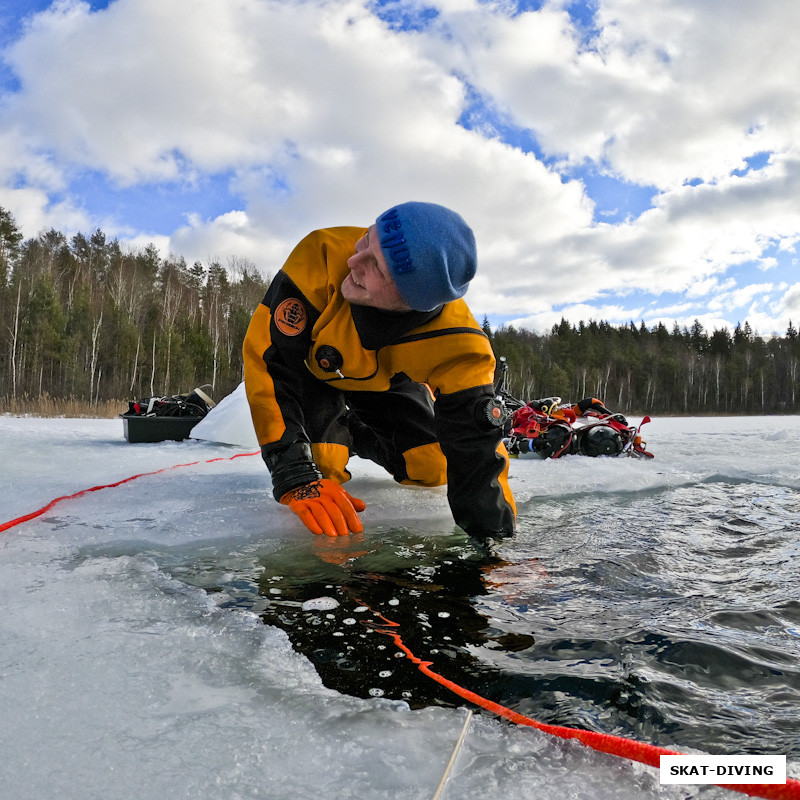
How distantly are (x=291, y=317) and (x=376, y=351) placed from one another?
12.7 inches

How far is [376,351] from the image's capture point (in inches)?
75.3

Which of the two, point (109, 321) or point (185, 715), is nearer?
point (185, 715)

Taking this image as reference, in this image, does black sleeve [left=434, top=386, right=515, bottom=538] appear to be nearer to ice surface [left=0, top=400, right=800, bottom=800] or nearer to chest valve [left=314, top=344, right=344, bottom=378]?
chest valve [left=314, top=344, right=344, bottom=378]

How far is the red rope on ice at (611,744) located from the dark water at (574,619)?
0.08 ft

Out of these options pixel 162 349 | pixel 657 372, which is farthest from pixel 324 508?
pixel 657 372

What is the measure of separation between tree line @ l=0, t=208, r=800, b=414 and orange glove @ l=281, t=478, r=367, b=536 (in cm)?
2090

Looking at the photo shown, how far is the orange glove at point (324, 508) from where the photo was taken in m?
1.65

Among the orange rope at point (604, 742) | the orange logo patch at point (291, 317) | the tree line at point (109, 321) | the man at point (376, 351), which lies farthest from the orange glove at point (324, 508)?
the tree line at point (109, 321)

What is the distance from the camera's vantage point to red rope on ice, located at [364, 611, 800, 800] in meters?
0.59

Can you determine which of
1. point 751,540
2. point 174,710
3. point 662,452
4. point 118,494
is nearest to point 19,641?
point 174,710

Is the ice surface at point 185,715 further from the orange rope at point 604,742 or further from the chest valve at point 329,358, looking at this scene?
the chest valve at point 329,358

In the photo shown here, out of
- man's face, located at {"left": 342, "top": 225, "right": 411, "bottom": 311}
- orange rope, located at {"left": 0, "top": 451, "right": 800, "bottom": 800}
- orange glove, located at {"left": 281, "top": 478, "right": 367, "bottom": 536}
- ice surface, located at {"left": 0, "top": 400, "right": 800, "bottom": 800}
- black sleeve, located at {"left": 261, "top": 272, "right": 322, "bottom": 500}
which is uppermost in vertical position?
man's face, located at {"left": 342, "top": 225, "right": 411, "bottom": 311}

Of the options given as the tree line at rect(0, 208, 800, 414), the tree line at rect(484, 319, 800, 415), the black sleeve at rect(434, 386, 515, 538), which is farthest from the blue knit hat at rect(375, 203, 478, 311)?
the tree line at rect(484, 319, 800, 415)

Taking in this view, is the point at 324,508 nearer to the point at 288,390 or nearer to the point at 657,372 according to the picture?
the point at 288,390
